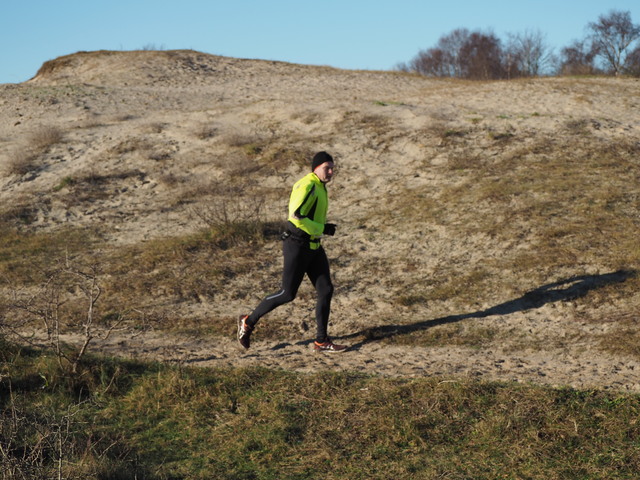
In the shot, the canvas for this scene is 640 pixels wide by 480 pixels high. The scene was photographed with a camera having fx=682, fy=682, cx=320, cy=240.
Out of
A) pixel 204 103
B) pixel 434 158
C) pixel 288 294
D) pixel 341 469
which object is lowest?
pixel 341 469

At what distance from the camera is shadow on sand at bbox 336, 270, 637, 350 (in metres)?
7.87

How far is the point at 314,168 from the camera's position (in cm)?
687

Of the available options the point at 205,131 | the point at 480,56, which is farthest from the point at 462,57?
the point at 205,131

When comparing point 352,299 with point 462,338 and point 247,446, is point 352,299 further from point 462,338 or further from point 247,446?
point 247,446

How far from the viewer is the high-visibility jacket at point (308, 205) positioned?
670 cm

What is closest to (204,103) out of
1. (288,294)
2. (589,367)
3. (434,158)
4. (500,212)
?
(434,158)

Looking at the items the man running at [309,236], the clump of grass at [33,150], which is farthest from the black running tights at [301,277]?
the clump of grass at [33,150]

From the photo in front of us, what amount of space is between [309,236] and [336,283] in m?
2.92

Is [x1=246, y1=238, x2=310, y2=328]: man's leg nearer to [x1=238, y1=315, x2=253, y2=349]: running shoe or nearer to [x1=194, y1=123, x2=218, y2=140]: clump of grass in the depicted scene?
[x1=238, y1=315, x2=253, y2=349]: running shoe

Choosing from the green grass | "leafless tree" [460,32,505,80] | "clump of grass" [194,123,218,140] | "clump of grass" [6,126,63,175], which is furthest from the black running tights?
"leafless tree" [460,32,505,80]

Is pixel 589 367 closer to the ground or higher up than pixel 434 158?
closer to the ground

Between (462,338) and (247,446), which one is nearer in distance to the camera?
(247,446)

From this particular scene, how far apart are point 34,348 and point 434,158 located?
30.2 ft

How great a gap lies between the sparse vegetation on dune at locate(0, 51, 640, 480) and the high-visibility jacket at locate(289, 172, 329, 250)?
4.54ft
